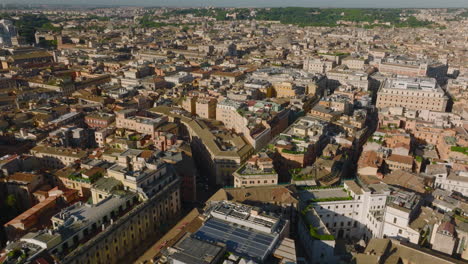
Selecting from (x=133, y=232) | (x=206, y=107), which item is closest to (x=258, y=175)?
(x=133, y=232)

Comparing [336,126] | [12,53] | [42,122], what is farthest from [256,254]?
[12,53]

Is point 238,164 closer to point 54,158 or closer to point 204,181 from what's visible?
point 204,181

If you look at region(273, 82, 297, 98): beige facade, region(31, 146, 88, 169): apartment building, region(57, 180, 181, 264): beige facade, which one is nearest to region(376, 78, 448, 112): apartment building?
region(273, 82, 297, 98): beige facade

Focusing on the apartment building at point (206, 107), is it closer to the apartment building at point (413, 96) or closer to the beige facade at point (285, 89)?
the beige facade at point (285, 89)

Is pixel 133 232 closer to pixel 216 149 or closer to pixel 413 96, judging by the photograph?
pixel 216 149

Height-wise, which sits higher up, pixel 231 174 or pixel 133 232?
pixel 133 232

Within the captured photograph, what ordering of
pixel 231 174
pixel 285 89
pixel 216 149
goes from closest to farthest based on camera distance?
pixel 231 174
pixel 216 149
pixel 285 89

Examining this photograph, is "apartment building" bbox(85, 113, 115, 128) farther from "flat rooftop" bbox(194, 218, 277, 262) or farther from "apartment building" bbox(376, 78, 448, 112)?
"apartment building" bbox(376, 78, 448, 112)

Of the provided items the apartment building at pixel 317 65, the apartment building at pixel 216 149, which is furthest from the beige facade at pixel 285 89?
the apartment building at pixel 317 65
